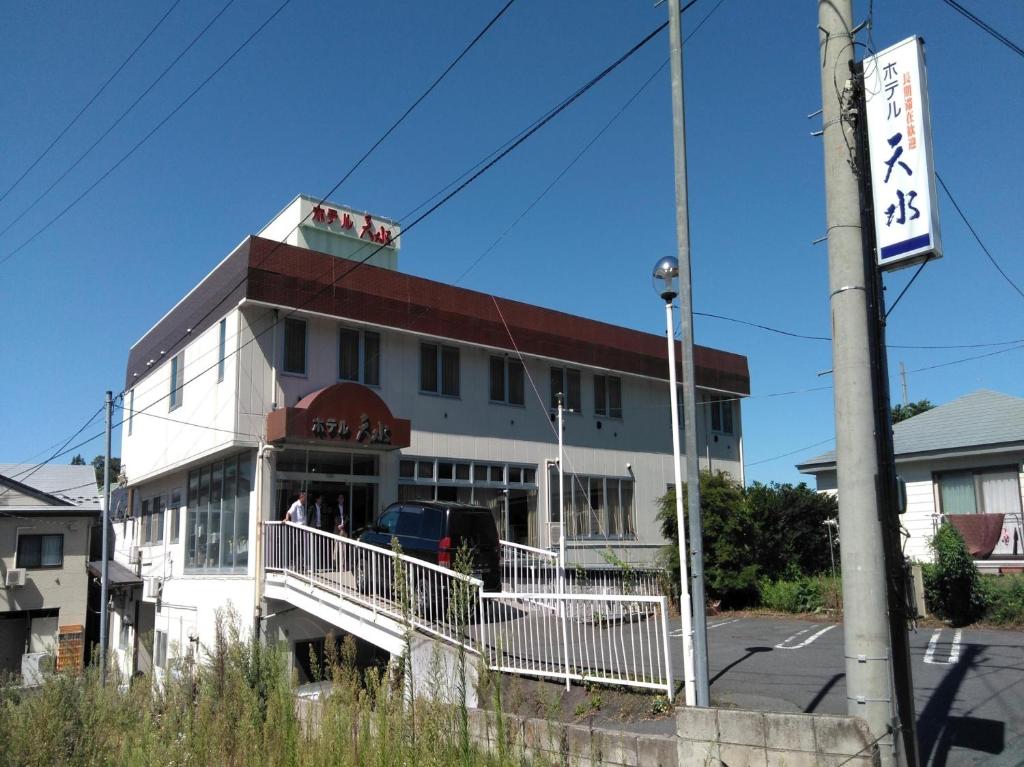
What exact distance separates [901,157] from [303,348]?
1508cm

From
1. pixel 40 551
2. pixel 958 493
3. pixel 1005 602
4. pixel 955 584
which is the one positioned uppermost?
pixel 958 493

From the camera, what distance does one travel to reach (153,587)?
78.7 ft

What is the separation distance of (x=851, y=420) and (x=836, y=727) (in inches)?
89.5

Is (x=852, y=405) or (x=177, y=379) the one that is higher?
(x=177, y=379)

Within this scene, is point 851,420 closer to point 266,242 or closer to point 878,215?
point 878,215

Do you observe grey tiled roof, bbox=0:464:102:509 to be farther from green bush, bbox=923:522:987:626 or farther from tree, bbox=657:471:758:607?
green bush, bbox=923:522:987:626

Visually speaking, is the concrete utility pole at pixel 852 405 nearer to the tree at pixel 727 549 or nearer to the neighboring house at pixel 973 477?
the tree at pixel 727 549

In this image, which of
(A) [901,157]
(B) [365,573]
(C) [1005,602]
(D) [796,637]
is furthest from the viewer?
(B) [365,573]

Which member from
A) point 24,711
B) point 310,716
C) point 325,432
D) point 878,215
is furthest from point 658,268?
point 325,432

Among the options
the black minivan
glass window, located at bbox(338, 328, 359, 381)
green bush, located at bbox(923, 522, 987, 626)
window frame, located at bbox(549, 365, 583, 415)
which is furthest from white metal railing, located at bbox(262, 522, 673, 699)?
window frame, located at bbox(549, 365, 583, 415)

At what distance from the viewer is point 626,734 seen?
7.57m

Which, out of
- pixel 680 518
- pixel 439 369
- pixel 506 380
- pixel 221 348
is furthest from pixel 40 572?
pixel 680 518

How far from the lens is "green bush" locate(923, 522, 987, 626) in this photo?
13.8 metres

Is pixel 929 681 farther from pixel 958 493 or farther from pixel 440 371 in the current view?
pixel 440 371
